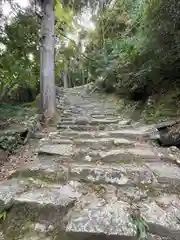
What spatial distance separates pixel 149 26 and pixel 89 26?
19.9ft

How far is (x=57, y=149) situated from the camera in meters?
2.74

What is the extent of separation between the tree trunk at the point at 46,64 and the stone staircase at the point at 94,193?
57.5 inches

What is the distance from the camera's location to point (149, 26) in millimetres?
3576

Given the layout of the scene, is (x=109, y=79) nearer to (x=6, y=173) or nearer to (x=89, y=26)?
(x=89, y=26)

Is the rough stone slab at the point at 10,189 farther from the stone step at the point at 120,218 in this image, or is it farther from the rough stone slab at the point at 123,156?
the rough stone slab at the point at 123,156

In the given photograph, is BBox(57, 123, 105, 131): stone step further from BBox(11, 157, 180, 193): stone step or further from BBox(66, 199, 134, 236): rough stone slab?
BBox(66, 199, 134, 236): rough stone slab

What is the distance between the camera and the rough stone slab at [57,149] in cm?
261

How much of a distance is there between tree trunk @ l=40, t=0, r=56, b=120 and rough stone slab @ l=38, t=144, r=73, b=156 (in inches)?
55.7

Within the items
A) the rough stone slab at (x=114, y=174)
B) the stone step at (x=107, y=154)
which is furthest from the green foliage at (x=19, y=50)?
the rough stone slab at (x=114, y=174)

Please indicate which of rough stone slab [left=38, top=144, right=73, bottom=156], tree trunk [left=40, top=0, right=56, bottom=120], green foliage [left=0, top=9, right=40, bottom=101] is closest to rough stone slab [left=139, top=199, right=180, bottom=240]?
rough stone slab [left=38, top=144, right=73, bottom=156]

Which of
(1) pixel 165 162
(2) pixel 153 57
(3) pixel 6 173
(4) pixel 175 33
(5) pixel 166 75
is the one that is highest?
(4) pixel 175 33

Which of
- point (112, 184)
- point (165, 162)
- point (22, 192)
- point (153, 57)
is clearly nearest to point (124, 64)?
point (153, 57)

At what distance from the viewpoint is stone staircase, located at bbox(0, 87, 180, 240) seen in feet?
4.46

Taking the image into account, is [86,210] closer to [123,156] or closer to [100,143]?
[123,156]
